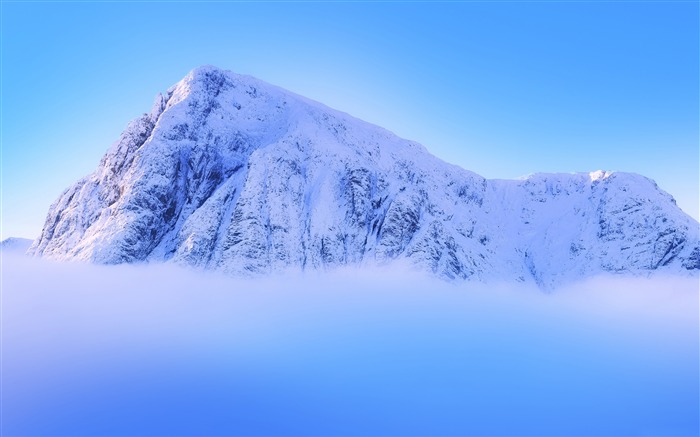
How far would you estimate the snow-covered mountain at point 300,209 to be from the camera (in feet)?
478

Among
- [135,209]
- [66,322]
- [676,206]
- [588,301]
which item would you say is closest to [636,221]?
[676,206]

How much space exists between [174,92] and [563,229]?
15656 cm

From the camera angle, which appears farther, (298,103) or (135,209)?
(298,103)

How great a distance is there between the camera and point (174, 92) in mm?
177750

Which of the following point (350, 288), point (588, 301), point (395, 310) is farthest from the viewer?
point (588, 301)

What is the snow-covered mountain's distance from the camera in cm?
14562

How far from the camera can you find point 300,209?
157875 mm

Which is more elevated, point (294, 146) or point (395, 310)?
point (294, 146)

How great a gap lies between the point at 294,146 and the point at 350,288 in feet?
192

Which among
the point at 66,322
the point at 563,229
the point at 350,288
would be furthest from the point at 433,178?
the point at 66,322

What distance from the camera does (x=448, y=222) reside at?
17688 centimetres

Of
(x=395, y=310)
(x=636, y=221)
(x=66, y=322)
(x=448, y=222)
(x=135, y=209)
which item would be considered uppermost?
(x=636, y=221)

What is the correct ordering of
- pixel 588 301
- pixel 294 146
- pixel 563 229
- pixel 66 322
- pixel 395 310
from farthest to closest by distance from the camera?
pixel 563 229 < pixel 294 146 < pixel 588 301 < pixel 395 310 < pixel 66 322

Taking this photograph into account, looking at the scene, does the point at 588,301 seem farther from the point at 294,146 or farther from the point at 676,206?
the point at 294,146
